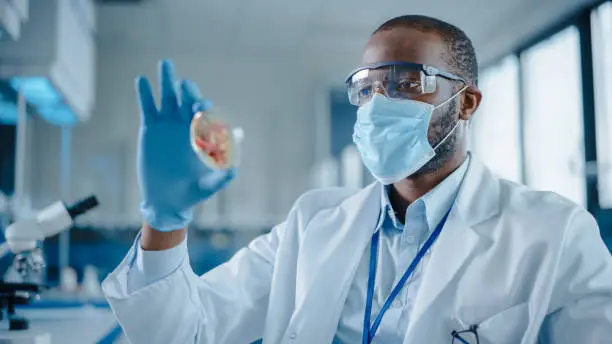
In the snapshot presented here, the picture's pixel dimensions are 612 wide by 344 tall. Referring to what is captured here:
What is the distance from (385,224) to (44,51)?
1.73 m

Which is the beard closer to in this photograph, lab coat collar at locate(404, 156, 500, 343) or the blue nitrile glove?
lab coat collar at locate(404, 156, 500, 343)

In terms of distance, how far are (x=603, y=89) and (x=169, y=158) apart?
362cm

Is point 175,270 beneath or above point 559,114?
beneath

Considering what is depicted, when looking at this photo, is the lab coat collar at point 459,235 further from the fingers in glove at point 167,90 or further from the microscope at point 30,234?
the microscope at point 30,234

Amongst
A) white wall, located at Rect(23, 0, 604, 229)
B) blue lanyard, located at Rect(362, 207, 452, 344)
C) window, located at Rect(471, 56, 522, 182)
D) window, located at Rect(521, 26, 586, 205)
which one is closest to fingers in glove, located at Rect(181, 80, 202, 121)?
blue lanyard, located at Rect(362, 207, 452, 344)

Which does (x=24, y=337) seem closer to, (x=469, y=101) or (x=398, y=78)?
(x=398, y=78)

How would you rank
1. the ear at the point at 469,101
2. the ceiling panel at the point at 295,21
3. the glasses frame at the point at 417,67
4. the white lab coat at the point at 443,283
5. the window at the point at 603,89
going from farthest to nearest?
the ceiling panel at the point at 295,21, the window at the point at 603,89, the ear at the point at 469,101, the glasses frame at the point at 417,67, the white lab coat at the point at 443,283

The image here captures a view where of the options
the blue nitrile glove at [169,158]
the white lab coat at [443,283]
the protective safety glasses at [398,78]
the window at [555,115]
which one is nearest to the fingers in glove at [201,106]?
the blue nitrile glove at [169,158]

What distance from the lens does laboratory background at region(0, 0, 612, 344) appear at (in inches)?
101

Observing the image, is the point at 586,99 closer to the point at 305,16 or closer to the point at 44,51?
the point at 305,16

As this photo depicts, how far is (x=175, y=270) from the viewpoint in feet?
4.23

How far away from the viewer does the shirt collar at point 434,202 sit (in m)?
1.47

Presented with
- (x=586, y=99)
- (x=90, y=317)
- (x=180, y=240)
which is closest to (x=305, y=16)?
(x=586, y=99)

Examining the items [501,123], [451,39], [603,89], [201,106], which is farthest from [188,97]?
[501,123]
